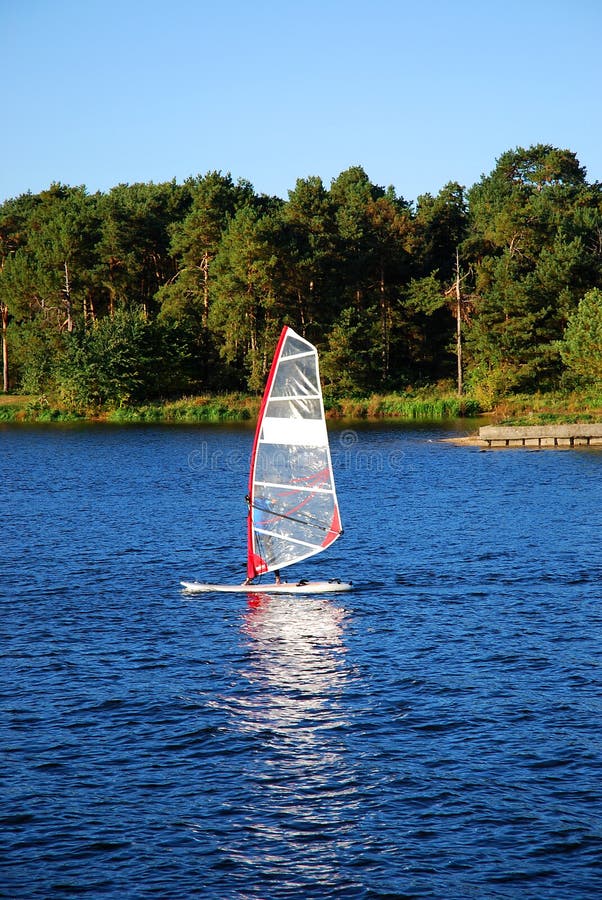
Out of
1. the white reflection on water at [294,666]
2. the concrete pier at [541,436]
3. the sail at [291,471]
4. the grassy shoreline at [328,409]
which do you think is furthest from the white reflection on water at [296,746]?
the grassy shoreline at [328,409]

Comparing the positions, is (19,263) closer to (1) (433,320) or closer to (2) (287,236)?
(2) (287,236)

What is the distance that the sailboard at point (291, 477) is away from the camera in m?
27.2

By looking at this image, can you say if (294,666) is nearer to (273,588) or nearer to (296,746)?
(296,746)

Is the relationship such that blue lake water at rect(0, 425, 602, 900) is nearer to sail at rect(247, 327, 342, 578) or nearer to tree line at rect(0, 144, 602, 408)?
sail at rect(247, 327, 342, 578)

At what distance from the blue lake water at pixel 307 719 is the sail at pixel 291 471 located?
164 centimetres

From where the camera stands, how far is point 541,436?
7188 centimetres

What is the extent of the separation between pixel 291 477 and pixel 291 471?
162 mm

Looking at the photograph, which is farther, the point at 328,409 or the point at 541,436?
the point at 328,409

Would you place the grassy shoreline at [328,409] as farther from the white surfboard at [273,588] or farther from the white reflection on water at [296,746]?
the white reflection on water at [296,746]

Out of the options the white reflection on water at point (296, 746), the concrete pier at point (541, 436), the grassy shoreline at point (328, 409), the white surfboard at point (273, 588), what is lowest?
the white reflection on water at point (296, 746)

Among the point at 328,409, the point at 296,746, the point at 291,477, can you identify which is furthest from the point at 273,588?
the point at 328,409

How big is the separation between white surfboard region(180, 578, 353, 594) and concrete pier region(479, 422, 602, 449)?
44.2m

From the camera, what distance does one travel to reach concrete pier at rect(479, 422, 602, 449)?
232ft

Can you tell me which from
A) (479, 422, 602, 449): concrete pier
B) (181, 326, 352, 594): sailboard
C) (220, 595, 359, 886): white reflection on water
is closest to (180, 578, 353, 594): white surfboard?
(181, 326, 352, 594): sailboard
